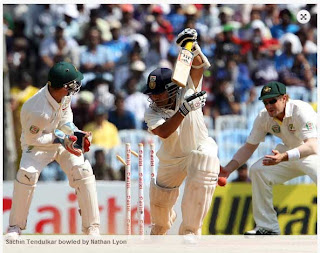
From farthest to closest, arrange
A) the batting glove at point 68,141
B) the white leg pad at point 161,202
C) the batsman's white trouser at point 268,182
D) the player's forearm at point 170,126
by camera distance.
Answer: the batsman's white trouser at point 268,182, the white leg pad at point 161,202, the batting glove at point 68,141, the player's forearm at point 170,126

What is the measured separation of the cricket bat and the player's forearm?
26 cm

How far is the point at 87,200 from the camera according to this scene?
7957 millimetres

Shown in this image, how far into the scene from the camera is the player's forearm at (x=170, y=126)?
7352mm

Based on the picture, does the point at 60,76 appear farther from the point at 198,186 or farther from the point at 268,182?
the point at 268,182

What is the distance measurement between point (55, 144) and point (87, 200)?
534mm

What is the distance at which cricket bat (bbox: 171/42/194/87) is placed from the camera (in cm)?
721

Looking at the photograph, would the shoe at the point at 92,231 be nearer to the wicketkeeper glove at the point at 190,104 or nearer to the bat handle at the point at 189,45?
the wicketkeeper glove at the point at 190,104

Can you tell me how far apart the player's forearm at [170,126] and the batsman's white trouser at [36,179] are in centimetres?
86

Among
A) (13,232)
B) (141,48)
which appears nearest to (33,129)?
(13,232)

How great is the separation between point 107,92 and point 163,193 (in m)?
3.88

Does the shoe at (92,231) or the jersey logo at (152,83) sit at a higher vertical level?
the jersey logo at (152,83)

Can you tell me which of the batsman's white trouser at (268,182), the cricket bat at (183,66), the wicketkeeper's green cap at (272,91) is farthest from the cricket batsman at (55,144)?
the wicketkeeper's green cap at (272,91)

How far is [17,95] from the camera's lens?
11320mm
